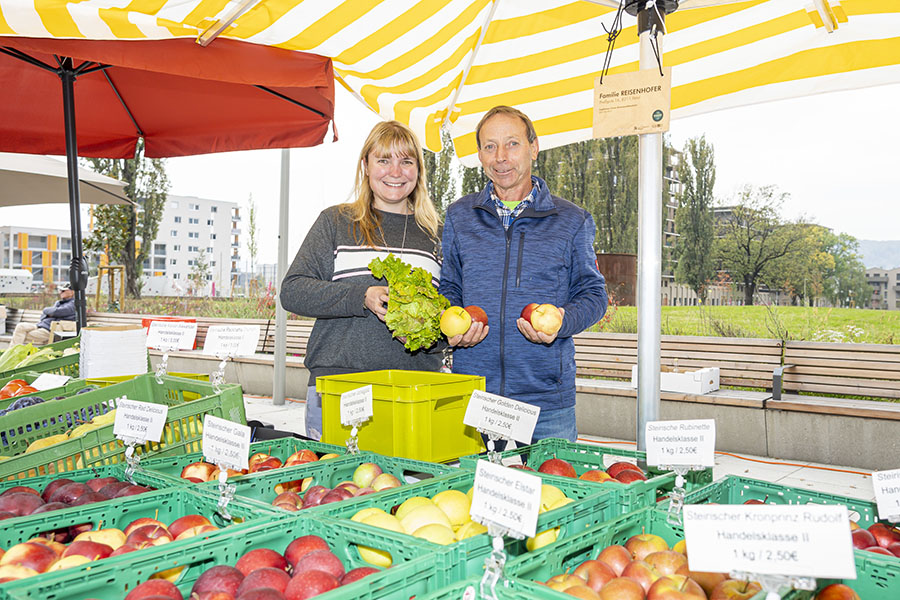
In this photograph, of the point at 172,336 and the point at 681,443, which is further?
the point at 172,336

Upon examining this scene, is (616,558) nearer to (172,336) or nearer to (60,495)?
(60,495)

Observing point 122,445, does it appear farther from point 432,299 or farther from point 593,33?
point 593,33

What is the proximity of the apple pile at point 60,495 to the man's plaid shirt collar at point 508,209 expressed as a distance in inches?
54.7

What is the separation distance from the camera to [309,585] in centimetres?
109

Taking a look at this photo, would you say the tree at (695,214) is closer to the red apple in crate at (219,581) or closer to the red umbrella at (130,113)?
the red umbrella at (130,113)

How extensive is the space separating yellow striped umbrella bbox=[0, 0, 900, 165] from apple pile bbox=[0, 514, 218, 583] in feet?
5.70

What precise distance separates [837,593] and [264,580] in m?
0.95

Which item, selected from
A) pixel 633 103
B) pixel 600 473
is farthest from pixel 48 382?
pixel 633 103

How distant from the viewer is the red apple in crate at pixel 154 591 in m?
1.03

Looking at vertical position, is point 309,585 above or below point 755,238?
below

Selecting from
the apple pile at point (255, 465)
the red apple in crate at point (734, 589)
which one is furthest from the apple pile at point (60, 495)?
the red apple in crate at point (734, 589)

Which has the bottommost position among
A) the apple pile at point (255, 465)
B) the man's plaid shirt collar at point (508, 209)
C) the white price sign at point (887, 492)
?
the apple pile at point (255, 465)

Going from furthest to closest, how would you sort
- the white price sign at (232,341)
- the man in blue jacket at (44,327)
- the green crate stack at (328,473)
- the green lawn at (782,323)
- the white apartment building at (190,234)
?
the white apartment building at (190,234) < the man in blue jacket at (44,327) < the green lawn at (782,323) < the white price sign at (232,341) < the green crate stack at (328,473)

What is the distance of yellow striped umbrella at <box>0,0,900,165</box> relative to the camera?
248 centimetres
